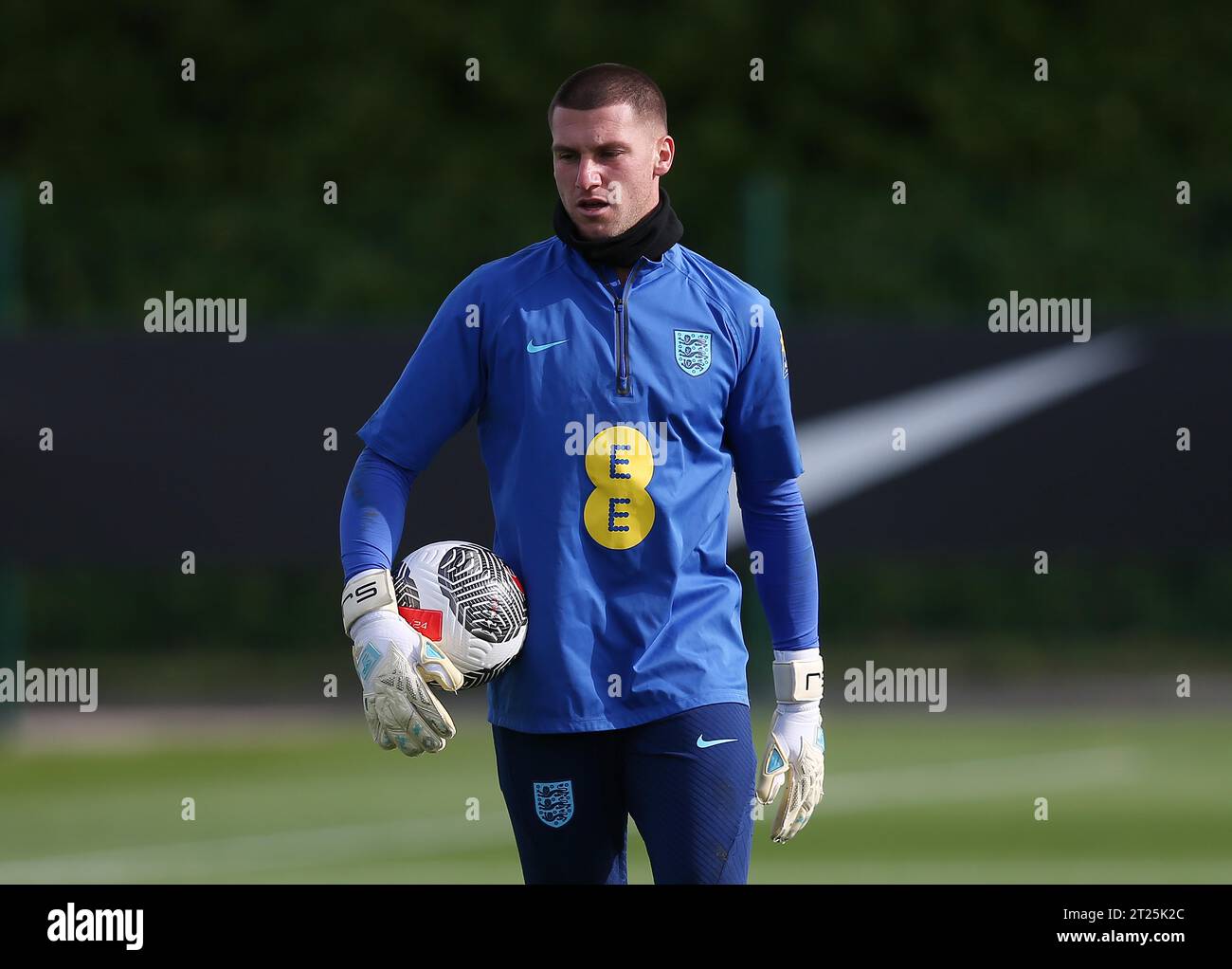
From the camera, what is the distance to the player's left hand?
177 inches

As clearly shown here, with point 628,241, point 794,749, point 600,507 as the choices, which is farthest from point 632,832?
point 628,241

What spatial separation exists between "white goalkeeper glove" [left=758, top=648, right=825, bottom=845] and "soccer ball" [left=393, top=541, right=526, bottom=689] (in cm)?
65

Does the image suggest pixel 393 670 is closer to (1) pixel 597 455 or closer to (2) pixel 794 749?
(1) pixel 597 455

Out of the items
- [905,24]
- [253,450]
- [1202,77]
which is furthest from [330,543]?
[1202,77]

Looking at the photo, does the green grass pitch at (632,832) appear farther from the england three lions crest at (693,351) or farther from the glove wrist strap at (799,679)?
the england three lions crest at (693,351)

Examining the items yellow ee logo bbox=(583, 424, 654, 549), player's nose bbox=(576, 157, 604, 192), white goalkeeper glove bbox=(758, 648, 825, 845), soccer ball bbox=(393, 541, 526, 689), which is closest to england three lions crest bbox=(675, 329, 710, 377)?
yellow ee logo bbox=(583, 424, 654, 549)

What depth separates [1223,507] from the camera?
10469mm

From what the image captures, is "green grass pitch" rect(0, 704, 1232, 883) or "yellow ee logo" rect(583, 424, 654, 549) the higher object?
"yellow ee logo" rect(583, 424, 654, 549)

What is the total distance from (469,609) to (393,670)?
0.66 feet

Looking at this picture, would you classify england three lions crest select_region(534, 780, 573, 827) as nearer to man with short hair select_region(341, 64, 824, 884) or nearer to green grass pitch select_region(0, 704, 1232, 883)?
man with short hair select_region(341, 64, 824, 884)

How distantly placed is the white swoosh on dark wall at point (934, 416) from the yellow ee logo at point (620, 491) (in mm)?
6181

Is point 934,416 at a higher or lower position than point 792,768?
higher

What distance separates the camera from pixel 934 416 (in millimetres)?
10484

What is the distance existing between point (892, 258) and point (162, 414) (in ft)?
15.5
